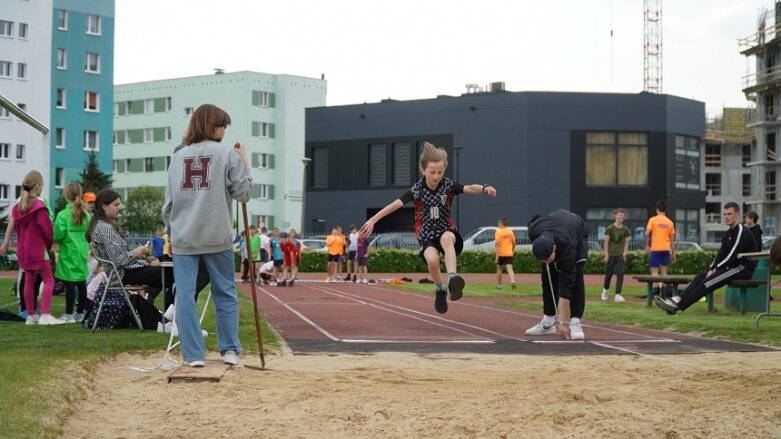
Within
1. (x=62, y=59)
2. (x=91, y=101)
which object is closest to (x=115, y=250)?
(x=62, y=59)

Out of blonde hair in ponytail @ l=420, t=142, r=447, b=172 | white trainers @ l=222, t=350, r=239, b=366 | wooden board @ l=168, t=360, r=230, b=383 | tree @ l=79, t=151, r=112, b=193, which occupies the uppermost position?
tree @ l=79, t=151, r=112, b=193

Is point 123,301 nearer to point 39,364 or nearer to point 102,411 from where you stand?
point 39,364

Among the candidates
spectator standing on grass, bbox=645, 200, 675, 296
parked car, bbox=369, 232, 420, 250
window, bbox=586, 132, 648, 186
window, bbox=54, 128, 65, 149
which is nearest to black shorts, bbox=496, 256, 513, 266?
spectator standing on grass, bbox=645, 200, 675, 296

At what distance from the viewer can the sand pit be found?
595 centimetres

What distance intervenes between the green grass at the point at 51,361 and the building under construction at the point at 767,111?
77188 millimetres

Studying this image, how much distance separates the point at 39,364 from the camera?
26.9ft

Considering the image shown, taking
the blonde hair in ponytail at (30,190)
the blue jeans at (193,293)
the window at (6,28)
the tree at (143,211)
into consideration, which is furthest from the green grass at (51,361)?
the tree at (143,211)

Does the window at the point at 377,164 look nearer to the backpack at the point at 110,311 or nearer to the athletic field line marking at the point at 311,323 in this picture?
the athletic field line marking at the point at 311,323

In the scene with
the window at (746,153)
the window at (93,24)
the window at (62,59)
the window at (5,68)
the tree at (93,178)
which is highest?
the window at (93,24)

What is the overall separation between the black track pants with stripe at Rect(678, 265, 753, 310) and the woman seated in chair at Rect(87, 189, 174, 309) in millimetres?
6932

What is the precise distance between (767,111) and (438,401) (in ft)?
277

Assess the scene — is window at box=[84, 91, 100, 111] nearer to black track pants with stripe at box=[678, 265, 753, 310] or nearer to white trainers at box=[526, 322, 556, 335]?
black track pants with stripe at box=[678, 265, 753, 310]

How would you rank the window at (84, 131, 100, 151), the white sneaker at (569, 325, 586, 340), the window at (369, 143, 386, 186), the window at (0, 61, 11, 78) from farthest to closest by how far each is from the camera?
1. the window at (84, 131, 100, 151)
2. the window at (0, 61, 11, 78)
3. the window at (369, 143, 386, 186)
4. the white sneaker at (569, 325, 586, 340)

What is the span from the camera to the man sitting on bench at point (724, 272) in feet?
46.6
